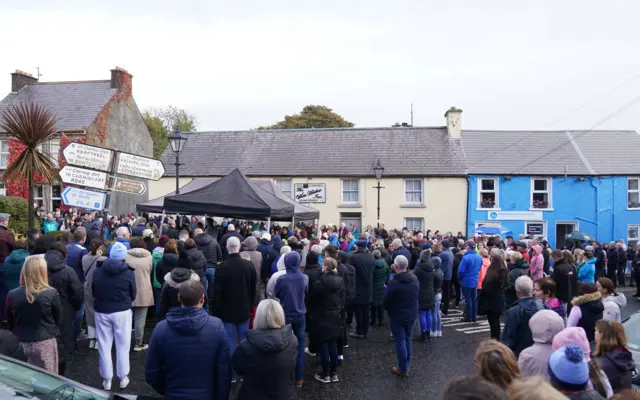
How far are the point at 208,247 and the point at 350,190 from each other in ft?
57.5

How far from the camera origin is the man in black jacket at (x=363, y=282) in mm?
9491

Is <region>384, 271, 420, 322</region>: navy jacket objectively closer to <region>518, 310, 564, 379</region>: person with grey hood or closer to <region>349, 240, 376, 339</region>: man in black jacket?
<region>349, 240, 376, 339</region>: man in black jacket

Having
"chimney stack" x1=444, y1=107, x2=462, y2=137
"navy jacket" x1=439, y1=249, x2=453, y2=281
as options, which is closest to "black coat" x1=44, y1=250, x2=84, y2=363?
"navy jacket" x1=439, y1=249, x2=453, y2=281

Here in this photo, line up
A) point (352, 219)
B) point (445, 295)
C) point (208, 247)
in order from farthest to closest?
point (352, 219) → point (445, 295) → point (208, 247)

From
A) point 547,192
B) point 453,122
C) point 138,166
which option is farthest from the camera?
point 453,122

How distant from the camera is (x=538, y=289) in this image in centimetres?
658

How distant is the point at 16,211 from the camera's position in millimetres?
16984

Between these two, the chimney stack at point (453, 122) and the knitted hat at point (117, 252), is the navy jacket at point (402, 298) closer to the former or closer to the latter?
the knitted hat at point (117, 252)

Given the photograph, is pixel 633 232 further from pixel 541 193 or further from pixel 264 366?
pixel 264 366

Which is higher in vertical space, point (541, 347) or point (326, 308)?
point (541, 347)

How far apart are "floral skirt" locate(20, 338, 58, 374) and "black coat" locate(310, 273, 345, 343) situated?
10.5 ft

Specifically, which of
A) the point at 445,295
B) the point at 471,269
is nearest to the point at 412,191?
the point at 445,295

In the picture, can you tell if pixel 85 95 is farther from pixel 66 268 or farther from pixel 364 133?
pixel 66 268

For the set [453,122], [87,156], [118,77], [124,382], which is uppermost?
[118,77]
